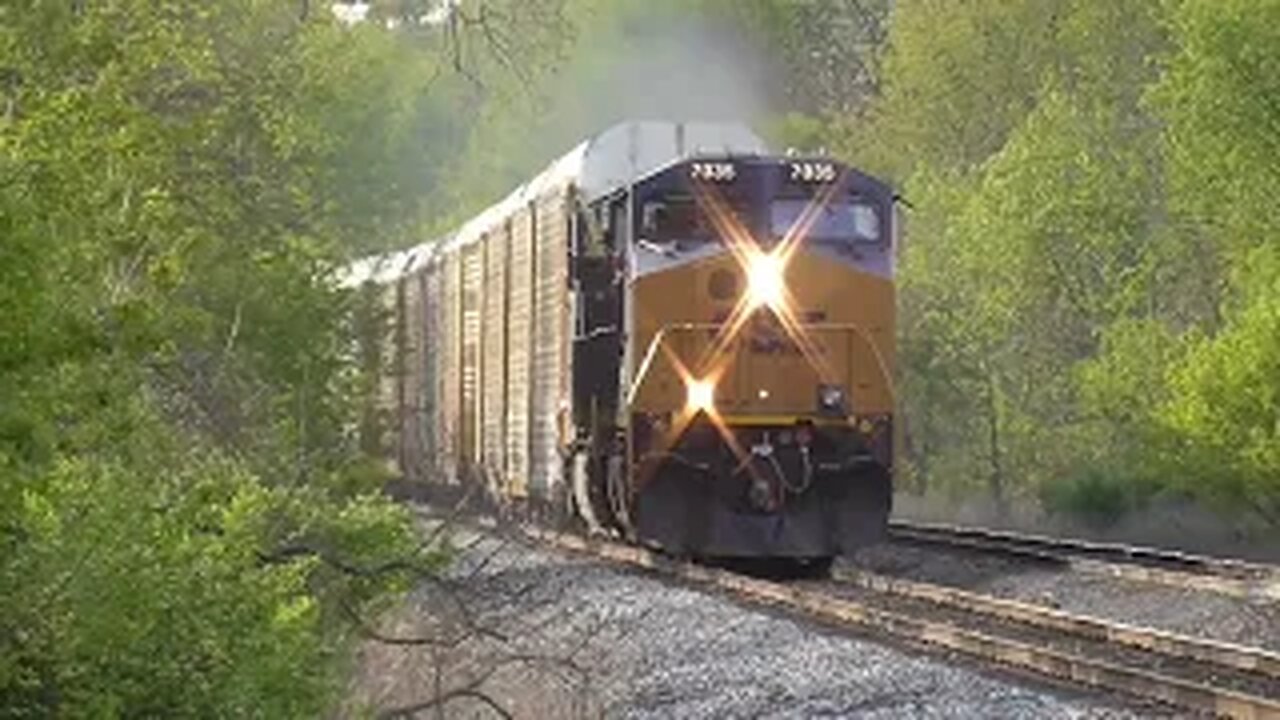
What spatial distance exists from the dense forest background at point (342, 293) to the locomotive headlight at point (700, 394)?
253cm

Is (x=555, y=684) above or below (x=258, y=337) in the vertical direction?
below

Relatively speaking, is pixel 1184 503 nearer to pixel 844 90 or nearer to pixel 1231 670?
pixel 1231 670

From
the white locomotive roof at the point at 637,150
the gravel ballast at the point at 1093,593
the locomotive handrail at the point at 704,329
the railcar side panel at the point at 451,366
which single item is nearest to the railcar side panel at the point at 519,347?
the white locomotive roof at the point at 637,150

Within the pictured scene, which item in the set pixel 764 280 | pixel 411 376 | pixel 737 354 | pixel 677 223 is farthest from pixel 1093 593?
pixel 411 376

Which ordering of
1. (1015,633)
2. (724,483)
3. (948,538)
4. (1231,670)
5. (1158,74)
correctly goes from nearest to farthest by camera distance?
(1231,670), (1015,633), (724,483), (948,538), (1158,74)

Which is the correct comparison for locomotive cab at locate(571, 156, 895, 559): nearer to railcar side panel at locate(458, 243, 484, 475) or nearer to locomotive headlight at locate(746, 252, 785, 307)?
locomotive headlight at locate(746, 252, 785, 307)

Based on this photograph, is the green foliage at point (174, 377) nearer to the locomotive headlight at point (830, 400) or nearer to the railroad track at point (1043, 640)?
the railroad track at point (1043, 640)

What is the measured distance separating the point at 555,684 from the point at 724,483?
16.2 feet

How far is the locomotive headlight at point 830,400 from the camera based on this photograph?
1761 centimetres

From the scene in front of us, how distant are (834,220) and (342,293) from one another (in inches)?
280

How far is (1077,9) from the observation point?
4241cm

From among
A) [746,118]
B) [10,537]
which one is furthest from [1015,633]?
[746,118]

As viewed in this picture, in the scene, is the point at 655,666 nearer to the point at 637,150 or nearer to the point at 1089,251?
the point at 637,150

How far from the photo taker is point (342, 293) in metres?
→ 23.7
